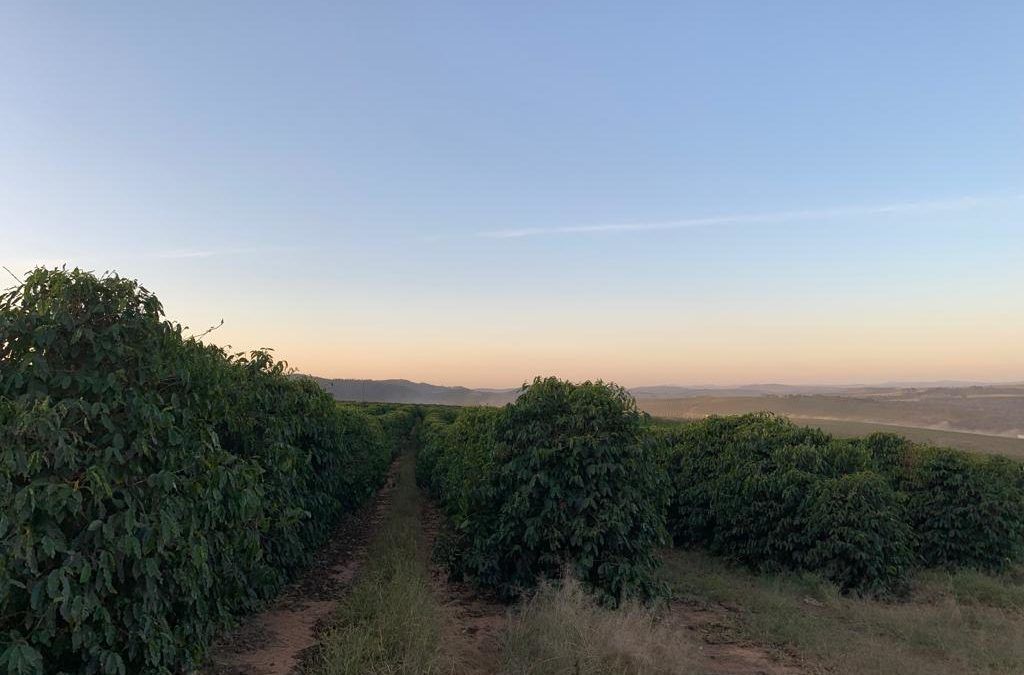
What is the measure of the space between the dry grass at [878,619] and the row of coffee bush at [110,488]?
245 inches

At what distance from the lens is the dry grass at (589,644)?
5488 mm

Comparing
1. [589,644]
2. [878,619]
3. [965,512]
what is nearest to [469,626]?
[589,644]

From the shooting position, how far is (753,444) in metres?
11.8

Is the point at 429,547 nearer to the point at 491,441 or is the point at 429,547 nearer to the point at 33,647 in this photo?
the point at 491,441

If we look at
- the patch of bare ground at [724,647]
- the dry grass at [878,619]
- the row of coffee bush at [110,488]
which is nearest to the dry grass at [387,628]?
the row of coffee bush at [110,488]

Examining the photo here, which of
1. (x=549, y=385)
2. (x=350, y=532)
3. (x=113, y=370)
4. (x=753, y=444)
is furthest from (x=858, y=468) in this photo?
(x=113, y=370)

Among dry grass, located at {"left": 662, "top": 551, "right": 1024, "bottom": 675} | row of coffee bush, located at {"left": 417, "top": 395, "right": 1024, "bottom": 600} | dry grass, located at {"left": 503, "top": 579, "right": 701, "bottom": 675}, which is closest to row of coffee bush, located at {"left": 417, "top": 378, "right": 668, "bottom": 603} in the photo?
row of coffee bush, located at {"left": 417, "top": 395, "right": 1024, "bottom": 600}

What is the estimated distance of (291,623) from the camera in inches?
300

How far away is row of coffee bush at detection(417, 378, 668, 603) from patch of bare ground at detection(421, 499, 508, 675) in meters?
0.33

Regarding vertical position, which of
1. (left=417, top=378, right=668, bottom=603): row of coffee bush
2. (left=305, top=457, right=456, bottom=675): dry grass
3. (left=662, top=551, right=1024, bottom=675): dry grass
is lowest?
(left=662, top=551, right=1024, bottom=675): dry grass

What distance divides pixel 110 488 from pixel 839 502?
10.4 meters

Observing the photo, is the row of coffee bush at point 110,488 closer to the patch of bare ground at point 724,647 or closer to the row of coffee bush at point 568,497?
the row of coffee bush at point 568,497

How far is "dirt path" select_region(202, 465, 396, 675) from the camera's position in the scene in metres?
6.18

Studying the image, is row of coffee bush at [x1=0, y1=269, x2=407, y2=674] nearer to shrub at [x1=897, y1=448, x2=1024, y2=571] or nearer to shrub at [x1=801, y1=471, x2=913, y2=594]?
shrub at [x1=801, y1=471, x2=913, y2=594]
